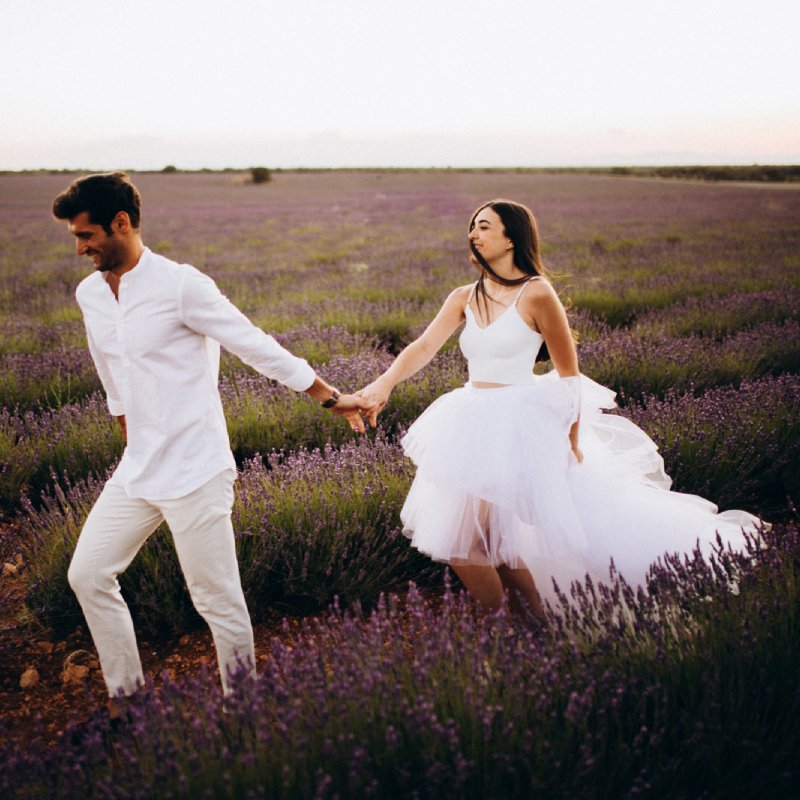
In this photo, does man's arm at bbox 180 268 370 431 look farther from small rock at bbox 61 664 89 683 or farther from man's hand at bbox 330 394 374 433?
small rock at bbox 61 664 89 683

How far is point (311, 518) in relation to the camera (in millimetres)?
2750

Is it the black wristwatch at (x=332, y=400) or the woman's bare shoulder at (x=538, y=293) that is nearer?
the black wristwatch at (x=332, y=400)

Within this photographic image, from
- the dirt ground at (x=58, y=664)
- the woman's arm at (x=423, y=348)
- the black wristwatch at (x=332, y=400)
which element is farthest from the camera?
the woman's arm at (x=423, y=348)

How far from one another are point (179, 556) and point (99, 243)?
0.93m

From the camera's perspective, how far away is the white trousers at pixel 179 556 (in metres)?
1.78

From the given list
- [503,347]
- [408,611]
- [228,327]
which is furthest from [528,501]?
[228,327]

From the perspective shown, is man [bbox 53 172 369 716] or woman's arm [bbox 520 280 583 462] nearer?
man [bbox 53 172 369 716]

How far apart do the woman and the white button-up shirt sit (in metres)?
0.76

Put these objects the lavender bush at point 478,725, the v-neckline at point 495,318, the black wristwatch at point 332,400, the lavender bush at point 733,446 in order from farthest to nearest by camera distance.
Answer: the lavender bush at point 733,446
the v-neckline at point 495,318
the black wristwatch at point 332,400
the lavender bush at point 478,725

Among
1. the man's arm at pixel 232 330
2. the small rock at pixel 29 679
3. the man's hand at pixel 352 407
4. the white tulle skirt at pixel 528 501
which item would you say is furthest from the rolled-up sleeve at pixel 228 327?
the small rock at pixel 29 679

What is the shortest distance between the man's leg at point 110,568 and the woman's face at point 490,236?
150 cm

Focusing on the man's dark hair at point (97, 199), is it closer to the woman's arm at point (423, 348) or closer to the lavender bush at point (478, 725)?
the woman's arm at point (423, 348)

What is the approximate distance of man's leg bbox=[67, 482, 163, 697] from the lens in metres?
1.81

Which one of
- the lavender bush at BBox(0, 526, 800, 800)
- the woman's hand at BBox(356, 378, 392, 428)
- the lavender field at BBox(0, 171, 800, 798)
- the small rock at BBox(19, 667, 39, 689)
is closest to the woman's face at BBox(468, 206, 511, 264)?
the lavender field at BBox(0, 171, 800, 798)
